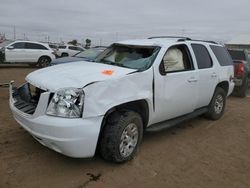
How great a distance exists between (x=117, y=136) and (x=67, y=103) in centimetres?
80

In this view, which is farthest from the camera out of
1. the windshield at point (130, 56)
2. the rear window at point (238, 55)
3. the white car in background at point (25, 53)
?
the white car in background at point (25, 53)

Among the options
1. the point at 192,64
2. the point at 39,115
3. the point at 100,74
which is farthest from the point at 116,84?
the point at 192,64

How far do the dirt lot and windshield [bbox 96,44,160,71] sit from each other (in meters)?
1.34

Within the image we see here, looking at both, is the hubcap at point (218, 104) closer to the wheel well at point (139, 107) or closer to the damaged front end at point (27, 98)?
the wheel well at point (139, 107)

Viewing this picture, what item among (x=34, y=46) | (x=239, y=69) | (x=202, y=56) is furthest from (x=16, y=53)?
(x=202, y=56)

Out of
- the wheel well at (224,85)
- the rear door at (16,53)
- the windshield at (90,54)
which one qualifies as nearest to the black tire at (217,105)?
the wheel well at (224,85)

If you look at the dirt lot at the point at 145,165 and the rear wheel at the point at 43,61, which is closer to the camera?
the dirt lot at the point at 145,165

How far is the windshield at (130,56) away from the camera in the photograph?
15.1ft

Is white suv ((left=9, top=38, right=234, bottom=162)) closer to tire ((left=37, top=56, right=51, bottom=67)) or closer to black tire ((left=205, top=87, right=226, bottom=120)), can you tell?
black tire ((left=205, top=87, right=226, bottom=120))

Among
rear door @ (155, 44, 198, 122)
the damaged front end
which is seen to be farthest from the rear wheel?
the damaged front end

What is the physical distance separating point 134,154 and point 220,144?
5.72ft

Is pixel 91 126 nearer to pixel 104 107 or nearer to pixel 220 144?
pixel 104 107

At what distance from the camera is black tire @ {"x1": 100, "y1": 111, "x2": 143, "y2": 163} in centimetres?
389

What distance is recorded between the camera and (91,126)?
11.8 ft
